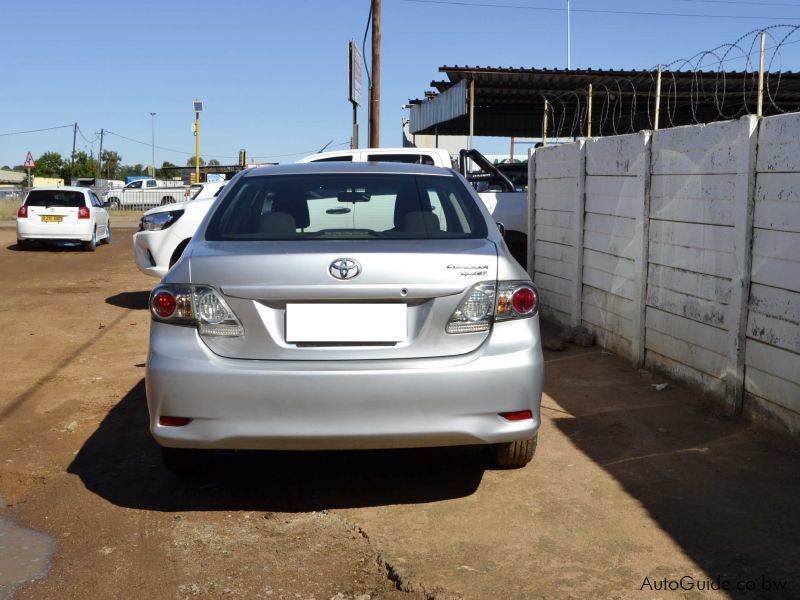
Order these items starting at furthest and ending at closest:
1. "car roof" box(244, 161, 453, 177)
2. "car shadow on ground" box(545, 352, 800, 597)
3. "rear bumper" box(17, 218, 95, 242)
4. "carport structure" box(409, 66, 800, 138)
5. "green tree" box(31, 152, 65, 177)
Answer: "green tree" box(31, 152, 65, 177)
"rear bumper" box(17, 218, 95, 242)
"carport structure" box(409, 66, 800, 138)
"car roof" box(244, 161, 453, 177)
"car shadow on ground" box(545, 352, 800, 597)

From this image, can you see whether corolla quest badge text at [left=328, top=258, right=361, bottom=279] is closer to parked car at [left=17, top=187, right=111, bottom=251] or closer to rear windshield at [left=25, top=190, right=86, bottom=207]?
parked car at [left=17, top=187, right=111, bottom=251]

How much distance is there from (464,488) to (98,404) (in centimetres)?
295

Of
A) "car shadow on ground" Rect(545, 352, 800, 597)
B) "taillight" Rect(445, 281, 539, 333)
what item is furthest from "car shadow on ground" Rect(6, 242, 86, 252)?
"taillight" Rect(445, 281, 539, 333)

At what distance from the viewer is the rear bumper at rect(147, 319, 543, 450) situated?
374cm

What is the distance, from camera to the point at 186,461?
4.45 meters

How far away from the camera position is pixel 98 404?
6.29 m

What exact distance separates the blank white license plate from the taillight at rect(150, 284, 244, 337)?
0.76 feet

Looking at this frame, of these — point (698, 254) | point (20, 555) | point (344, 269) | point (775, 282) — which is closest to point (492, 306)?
point (344, 269)

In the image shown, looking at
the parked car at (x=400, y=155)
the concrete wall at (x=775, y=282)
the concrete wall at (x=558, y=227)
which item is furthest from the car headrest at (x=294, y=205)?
the parked car at (x=400, y=155)

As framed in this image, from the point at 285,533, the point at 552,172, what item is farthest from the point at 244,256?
the point at 552,172

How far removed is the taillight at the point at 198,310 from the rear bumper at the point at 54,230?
716 inches

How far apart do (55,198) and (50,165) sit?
258 ft

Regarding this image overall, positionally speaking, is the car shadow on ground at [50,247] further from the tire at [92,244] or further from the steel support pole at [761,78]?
the steel support pole at [761,78]

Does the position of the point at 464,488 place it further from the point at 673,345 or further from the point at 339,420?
the point at 673,345
